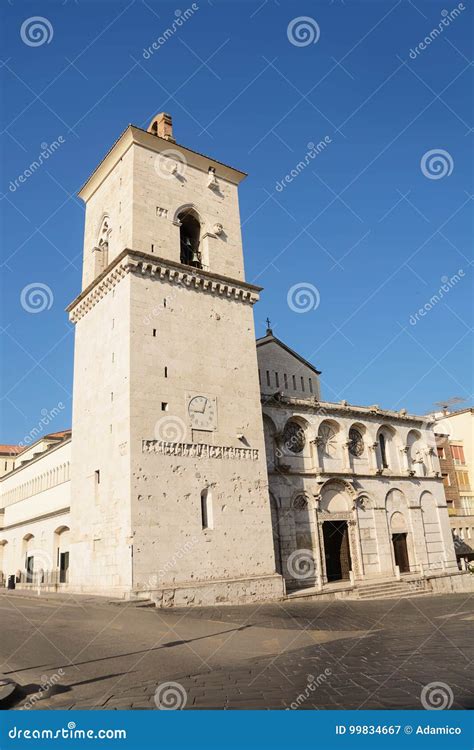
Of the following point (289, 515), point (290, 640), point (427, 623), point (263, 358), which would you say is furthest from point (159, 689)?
point (263, 358)

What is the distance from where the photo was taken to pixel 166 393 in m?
22.7

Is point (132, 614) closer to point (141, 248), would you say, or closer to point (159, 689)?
point (159, 689)

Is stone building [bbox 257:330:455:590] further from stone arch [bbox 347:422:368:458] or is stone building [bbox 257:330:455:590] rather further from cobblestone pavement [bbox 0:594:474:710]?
cobblestone pavement [bbox 0:594:474:710]

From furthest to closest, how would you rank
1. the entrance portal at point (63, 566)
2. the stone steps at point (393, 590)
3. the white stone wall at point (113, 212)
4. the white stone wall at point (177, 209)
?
1. the entrance portal at point (63, 566)
2. the stone steps at point (393, 590)
3. the white stone wall at point (113, 212)
4. the white stone wall at point (177, 209)

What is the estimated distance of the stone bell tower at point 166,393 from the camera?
21.0 meters

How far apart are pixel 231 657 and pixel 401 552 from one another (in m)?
25.9

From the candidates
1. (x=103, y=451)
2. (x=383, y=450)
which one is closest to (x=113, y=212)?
(x=103, y=451)

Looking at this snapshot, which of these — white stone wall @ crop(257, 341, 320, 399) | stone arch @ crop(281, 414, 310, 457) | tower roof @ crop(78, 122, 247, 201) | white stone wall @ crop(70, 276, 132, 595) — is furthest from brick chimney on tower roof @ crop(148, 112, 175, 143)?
stone arch @ crop(281, 414, 310, 457)

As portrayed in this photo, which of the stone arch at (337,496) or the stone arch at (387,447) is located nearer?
the stone arch at (337,496)

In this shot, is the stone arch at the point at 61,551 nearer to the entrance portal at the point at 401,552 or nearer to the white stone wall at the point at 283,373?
the white stone wall at the point at 283,373

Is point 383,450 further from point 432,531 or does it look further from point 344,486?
point 432,531

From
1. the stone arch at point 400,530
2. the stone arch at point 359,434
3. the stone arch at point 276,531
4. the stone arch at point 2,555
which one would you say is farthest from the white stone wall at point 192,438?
the stone arch at point 2,555

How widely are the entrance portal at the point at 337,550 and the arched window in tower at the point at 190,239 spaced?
1596 centimetres

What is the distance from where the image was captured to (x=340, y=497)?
104ft
